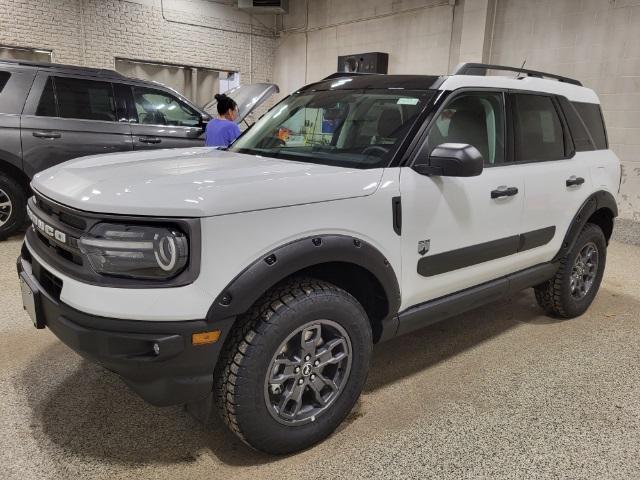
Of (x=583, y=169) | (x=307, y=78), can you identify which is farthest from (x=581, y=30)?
(x=307, y=78)


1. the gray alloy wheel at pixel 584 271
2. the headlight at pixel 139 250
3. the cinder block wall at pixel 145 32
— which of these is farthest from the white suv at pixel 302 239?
the cinder block wall at pixel 145 32

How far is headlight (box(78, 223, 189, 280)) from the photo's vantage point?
166cm

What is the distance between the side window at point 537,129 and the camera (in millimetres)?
2939

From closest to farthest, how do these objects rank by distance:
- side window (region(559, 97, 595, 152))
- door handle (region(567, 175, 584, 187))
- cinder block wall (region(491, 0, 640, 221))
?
1. door handle (region(567, 175, 584, 187))
2. side window (region(559, 97, 595, 152))
3. cinder block wall (region(491, 0, 640, 221))

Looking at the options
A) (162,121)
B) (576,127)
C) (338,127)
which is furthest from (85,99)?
(576,127)

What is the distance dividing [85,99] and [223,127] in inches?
63.6

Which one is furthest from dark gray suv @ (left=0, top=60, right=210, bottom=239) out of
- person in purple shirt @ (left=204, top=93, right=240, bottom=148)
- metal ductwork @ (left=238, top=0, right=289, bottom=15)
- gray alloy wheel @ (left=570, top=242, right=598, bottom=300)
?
metal ductwork @ (left=238, top=0, right=289, bottom=15)

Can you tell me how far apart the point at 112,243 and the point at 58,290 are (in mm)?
400

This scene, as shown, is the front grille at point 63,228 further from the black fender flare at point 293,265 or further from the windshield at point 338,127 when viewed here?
the windshield at point 338,127

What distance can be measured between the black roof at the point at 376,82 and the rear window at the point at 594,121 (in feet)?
4.56

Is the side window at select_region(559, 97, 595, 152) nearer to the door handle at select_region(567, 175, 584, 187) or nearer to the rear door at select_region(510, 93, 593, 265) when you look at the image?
the rear door at select_region(510, 93, 593, 265)

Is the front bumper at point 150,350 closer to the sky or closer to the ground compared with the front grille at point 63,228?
closer to the ground

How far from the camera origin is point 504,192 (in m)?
2.70

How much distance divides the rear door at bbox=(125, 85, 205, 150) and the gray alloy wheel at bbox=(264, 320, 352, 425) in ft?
14.4
